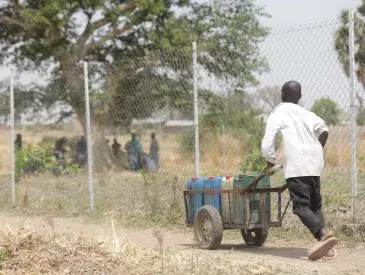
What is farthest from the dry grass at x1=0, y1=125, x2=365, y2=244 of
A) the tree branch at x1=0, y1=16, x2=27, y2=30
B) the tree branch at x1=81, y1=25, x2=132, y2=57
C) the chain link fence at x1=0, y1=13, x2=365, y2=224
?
the tree branch at x1=81, y1=25, x2=132, y2=57

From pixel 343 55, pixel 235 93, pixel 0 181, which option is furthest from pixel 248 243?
pixel 0 181

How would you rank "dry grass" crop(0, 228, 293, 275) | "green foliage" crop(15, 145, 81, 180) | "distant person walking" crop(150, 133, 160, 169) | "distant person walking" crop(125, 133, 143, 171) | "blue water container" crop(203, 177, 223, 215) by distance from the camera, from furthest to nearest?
"green foliage" crop(15, 145, 81, 180)
"distant person walking" crop(125, 133, 143, 171)
"distant person walking" crop(150, 133, 160, 169)
"blue water container" crop(203, 177, 223, 215)
"dry grass" crop(0, 228, 293, 275)

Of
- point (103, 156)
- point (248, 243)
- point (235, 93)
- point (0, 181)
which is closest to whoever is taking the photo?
point (248, 243)

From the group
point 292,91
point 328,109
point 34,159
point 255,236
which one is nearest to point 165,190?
point 255,236

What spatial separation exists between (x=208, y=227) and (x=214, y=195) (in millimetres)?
343

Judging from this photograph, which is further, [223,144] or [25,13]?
[25,13]

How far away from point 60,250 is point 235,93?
5.04 m

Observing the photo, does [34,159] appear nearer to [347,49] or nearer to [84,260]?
[347,49]

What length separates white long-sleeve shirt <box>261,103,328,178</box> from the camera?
22.9ft

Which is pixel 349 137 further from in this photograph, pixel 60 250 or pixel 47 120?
pixel 47 120

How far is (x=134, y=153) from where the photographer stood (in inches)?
499

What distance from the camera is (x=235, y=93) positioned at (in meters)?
10.9

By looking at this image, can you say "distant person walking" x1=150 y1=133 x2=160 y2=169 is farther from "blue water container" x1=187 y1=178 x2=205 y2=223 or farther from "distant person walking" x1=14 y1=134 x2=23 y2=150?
"distant person walking" x1=14 y1=134 x2=23 y2=150

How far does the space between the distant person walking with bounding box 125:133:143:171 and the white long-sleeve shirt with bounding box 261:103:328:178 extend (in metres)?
4.74
